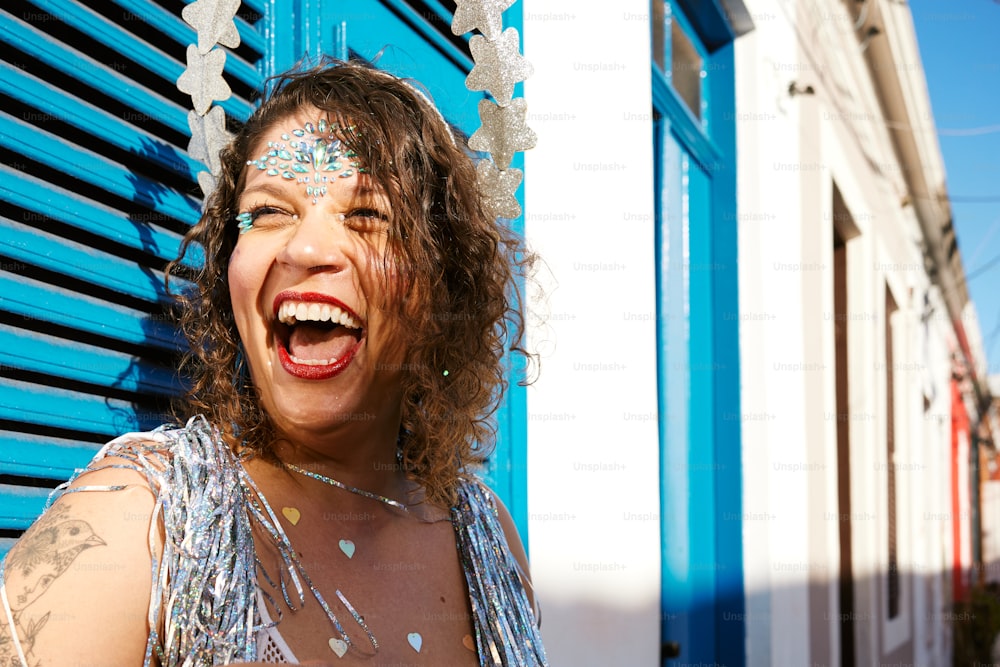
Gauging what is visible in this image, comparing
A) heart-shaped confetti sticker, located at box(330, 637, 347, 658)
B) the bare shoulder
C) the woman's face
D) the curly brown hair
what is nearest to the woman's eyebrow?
the woman's face

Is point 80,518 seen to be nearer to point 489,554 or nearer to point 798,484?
point 489,554

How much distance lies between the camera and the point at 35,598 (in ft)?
3.51

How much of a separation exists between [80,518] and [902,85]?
28.4 ft

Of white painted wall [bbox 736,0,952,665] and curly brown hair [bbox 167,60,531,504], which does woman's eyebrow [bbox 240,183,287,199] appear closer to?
curly brown hair [bbox 167,60,531,504]

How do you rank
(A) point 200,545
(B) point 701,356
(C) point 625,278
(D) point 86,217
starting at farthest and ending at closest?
(B) point 701,356, (C) point 625,278, (D) point 86,217, (A) point 200,545

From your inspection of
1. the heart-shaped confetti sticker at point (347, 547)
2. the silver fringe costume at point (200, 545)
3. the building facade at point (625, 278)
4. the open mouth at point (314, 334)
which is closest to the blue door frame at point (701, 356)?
the building facade at point (625, 278)

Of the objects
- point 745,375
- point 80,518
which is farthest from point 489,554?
point 745,375

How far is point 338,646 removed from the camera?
1396mm

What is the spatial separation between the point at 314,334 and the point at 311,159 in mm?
292

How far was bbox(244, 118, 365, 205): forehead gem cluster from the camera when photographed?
152cm

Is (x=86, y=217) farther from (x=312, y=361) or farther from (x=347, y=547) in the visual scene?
(x=347, y=547)

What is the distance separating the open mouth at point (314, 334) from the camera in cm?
145

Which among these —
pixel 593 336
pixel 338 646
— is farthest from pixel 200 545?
pixel 593 336

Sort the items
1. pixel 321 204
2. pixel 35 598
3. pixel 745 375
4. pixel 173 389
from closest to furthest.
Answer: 1. pixel 35 598
2. pixel 321 204
3. pixel 173 389
4. pixel 745 375
